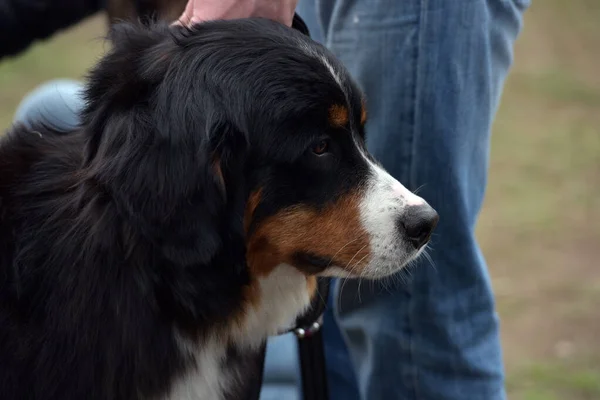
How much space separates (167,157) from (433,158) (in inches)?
32.1

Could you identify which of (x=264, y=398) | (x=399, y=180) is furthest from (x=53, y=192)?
(x=264, y=398)

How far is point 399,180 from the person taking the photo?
8.20ft

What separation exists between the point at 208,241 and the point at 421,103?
762 millimetres

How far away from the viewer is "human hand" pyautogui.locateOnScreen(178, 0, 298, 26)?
2244 mm

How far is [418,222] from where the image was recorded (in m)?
2.18

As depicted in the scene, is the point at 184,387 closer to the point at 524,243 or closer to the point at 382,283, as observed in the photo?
the point at 382,283

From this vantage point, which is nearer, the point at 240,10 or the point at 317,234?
the point at 317,234

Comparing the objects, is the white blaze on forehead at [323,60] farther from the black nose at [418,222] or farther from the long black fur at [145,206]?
the black nose at [418,222]

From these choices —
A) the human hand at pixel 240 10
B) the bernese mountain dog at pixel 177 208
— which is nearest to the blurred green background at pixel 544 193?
the human hand at pixel 240 10

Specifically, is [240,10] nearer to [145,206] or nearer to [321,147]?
[321,147]

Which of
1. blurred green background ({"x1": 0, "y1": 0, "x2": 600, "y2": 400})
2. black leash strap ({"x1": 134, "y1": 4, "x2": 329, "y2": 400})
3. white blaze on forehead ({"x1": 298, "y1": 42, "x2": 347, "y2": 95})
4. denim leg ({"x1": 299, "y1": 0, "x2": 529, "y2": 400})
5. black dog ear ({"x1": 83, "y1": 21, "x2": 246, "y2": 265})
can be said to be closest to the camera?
black dog ear ({"x1": 83, "y1": 21, "x2": 246, "y2": 265})

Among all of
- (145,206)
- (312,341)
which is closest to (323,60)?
(145,206)

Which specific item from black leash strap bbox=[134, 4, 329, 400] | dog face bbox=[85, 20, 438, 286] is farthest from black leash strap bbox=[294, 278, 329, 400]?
dog face bbox=[85, 20, 438, 286]

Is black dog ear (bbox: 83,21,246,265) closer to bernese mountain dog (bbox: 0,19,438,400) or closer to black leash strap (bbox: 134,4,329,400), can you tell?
bernese mountain dog (bbox: 0,19,438,400)
